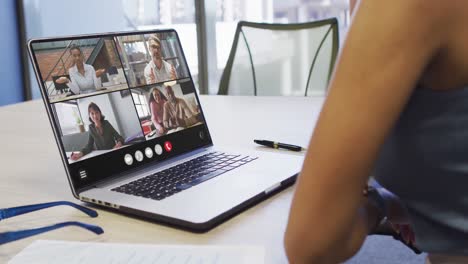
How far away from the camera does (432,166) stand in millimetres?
538

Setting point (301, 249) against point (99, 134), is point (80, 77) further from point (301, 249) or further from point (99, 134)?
point (301, 249)

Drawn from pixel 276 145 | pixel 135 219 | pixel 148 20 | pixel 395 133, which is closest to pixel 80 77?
pixel 135 219

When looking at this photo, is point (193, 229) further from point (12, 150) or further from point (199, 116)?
point (12, 150)

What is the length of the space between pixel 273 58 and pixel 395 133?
183cm

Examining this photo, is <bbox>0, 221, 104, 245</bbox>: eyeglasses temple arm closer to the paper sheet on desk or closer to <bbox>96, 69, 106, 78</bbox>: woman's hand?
the paper sheet on desk

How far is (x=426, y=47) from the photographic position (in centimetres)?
46

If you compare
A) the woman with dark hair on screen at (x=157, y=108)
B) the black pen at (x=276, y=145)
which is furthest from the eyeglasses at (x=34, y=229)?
the black pen at (x=276, y=145)

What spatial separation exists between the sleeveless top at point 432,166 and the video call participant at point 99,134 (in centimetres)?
50

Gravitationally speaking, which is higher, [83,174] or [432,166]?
[432,166]

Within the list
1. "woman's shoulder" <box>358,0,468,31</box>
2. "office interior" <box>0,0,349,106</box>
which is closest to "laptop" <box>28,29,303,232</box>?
"woman's shoulder" <box>358,0,468,31</box>

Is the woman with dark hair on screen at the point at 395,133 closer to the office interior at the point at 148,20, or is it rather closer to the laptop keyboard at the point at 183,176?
the laptop keyboard at the point at 183,176

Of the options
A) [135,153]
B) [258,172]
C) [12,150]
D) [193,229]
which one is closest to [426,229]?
[193,229]

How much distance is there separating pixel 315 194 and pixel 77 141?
52 cm

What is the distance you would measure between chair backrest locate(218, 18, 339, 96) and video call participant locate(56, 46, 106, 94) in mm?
1391
